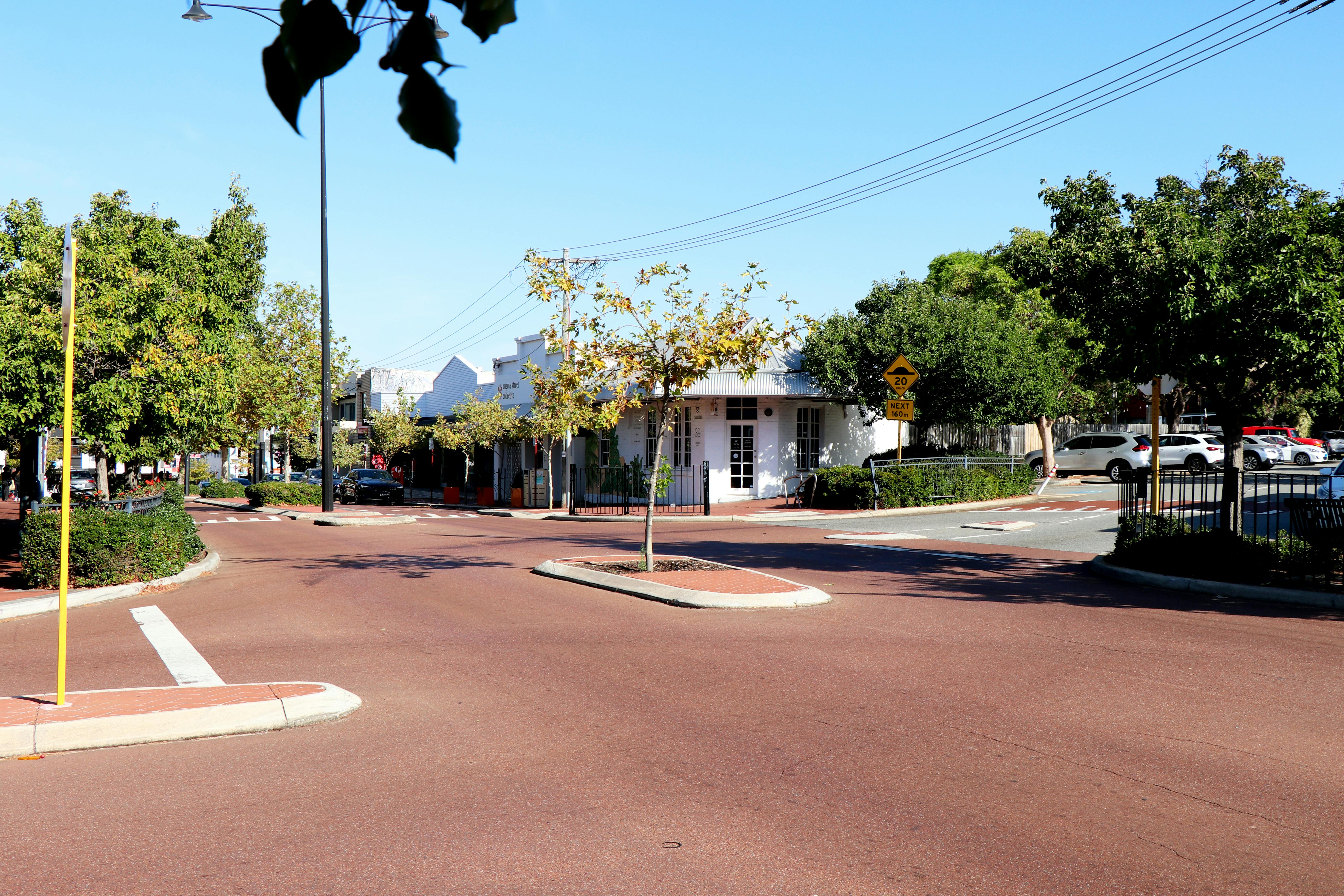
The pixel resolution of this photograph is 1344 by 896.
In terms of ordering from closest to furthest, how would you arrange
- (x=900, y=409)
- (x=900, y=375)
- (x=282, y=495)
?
(x=900, y=375)
(x=900, y=409)
(x=282, y=495)

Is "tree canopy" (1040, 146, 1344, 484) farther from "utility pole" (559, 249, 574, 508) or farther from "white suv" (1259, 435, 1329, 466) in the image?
"white suv" (1259, 435, 1329, 466)

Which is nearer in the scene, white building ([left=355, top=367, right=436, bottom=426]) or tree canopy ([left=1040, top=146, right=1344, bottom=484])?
tree canopy ([left=1040, top=146, right=1344, bottom=484])

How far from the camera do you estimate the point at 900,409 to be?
2608cm

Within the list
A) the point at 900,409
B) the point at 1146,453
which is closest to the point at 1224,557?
the point at 900,409

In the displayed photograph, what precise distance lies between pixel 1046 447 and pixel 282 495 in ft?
96.0

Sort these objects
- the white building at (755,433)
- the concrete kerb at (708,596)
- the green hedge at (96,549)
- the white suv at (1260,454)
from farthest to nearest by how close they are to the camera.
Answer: the white suv at (1260,454)
the white building at (755,433)
the green hedge at (96,549)
the concrete kerb at (708,596)

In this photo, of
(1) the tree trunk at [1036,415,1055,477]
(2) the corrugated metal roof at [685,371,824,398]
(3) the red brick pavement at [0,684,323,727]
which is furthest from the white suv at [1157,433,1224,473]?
A: (3) the red brick pavement at [0,684,323,727]

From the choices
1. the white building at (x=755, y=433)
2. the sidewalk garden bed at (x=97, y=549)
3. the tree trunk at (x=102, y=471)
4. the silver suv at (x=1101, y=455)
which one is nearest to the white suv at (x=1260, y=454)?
the silver suv at (x=1101, y=455)

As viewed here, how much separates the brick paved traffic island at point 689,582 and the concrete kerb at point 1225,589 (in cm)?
444

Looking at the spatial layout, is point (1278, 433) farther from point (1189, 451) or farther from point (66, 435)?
point (66, 435)

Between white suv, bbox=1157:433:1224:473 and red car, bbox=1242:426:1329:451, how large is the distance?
337 inches

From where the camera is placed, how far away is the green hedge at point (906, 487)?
28.8 metres

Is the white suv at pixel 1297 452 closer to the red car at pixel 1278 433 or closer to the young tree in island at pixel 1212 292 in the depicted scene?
the red car at pixel 1278 433

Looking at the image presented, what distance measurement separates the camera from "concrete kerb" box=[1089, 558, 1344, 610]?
449 inches
